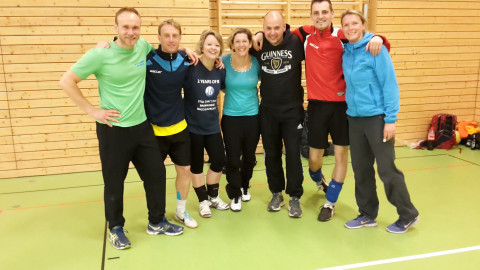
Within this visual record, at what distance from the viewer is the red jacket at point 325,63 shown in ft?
10.9

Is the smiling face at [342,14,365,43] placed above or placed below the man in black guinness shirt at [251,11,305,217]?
above

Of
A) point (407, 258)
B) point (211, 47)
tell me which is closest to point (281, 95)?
point (211, 47)

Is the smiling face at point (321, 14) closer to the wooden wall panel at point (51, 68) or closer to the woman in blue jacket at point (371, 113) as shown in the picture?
the woman in blue jacket at point (371, 113)

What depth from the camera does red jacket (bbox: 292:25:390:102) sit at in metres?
3.34

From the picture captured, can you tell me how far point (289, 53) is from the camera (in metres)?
3.47

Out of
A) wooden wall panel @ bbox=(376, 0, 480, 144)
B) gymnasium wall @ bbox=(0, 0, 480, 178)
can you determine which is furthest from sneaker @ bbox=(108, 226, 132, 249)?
wooden wall panel @ bbox=(376, 0, 480, 144)

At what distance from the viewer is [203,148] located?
143 inches

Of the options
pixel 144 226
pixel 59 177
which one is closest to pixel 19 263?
pixel 144 226

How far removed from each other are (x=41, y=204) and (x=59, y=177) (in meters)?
1.08

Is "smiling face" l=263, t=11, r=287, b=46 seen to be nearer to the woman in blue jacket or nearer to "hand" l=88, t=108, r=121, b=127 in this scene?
the woman in blue jacket

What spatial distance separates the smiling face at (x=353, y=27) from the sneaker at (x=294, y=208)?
1606mm

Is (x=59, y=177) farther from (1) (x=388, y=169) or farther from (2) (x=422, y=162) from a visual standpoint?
(2) (x=422, y=162)

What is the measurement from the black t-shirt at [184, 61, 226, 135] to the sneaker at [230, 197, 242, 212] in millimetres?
820

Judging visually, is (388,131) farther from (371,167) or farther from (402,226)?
(402,226)
